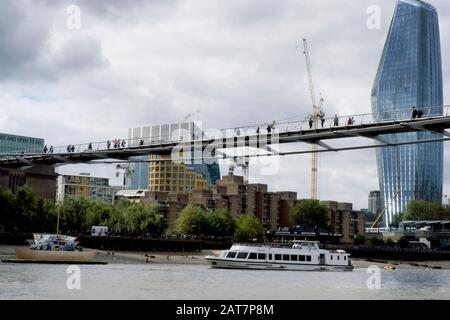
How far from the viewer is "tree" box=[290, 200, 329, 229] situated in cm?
17012

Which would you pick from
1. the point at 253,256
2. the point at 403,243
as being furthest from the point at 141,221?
the point at 403,243

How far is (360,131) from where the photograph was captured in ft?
156

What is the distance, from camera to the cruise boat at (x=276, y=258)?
259 feet

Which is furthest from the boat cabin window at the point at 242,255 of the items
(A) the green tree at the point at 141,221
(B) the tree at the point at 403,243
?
(B) the tree at the point at 403,243

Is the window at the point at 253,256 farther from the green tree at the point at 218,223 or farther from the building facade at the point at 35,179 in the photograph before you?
the green tree at the point at 218,223

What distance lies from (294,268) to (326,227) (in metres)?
94.3

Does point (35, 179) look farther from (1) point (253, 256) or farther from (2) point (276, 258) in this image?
(2) point (276, 258)

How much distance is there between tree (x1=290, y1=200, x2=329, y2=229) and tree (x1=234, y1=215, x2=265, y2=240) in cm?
2338

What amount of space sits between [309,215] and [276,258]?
90.7 meters

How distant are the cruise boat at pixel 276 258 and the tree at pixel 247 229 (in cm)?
5850

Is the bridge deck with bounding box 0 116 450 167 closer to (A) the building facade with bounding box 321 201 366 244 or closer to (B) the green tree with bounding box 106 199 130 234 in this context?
(B) the green tree with bounding box 106 199 130 234

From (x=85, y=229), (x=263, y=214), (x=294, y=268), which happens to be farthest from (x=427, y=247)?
(x=294, y=268)

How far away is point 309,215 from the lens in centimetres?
17050
